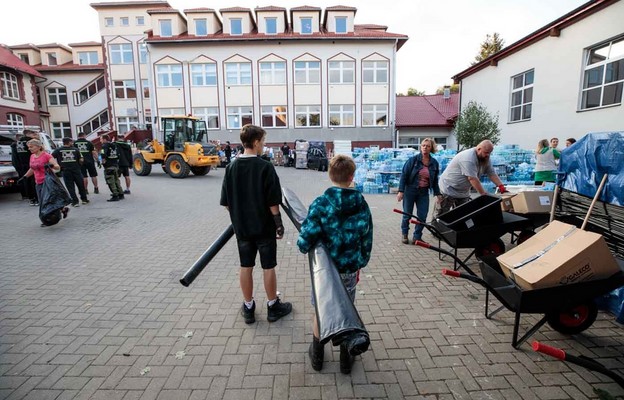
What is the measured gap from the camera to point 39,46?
129 feet

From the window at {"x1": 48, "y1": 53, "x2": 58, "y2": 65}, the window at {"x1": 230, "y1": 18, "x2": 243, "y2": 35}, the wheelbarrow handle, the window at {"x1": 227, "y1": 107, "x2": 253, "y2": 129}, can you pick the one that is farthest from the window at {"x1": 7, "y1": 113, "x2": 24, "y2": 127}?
the wheelbarrow handle

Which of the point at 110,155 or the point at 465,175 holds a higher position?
the point at 110,155

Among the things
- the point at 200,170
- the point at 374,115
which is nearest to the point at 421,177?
the point at 200,170

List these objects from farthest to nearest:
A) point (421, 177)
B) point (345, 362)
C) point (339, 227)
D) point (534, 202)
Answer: point (421, 177)
point (534, 202)
point (345, 362)
point (339, 227)

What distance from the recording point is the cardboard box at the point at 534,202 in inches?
201

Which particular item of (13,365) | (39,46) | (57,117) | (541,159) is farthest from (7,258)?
(39,46)

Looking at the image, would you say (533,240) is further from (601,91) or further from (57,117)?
(57,117)

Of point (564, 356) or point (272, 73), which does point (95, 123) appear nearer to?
point (272, 73)

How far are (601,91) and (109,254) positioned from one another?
16037 mm

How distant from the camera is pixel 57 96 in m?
37.9

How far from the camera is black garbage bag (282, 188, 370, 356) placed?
1.90 m

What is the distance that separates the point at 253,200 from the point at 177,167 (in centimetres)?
1544

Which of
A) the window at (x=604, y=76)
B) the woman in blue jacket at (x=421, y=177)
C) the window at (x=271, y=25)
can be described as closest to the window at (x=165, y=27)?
the window at (x=271, y=25)

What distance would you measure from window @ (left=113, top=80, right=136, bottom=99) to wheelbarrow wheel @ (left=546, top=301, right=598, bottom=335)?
132 feet
